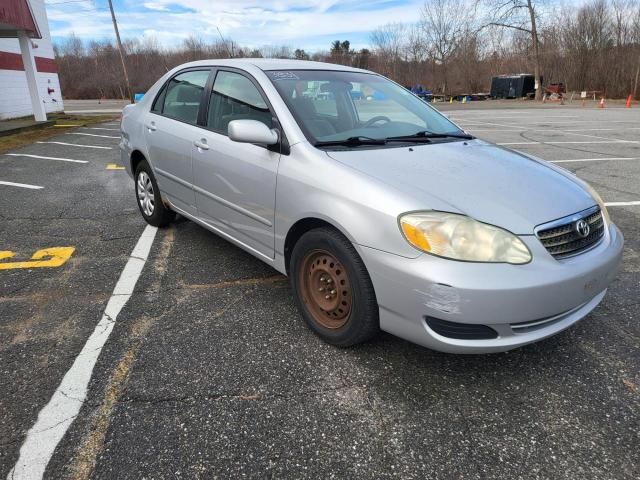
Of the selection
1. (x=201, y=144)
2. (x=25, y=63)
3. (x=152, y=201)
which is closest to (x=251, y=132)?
(x=201, y=144)

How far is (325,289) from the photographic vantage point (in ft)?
8.86

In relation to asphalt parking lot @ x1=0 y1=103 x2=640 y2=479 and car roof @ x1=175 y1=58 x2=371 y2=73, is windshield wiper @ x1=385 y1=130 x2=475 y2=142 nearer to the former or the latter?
car roof @ x1=175 y1=58 x2=371 y2=73

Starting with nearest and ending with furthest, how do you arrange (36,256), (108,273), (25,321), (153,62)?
1. (25,321)
2. (108,273)
3. (36,256)
4. (153,62)

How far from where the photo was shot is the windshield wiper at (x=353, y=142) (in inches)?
111

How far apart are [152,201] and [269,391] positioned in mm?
2987

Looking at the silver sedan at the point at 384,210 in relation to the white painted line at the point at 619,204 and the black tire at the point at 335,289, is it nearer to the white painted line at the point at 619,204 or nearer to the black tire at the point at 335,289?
the black tire at the point at 335,289

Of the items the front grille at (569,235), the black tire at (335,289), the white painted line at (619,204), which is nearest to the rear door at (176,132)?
the black tire at (335,289)

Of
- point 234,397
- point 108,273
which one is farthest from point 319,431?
point 108,273

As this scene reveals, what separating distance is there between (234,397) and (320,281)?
Result: 805 mm

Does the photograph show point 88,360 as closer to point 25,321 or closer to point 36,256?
point 25,321

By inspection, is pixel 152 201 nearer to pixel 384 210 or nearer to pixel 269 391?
pixel 269 391

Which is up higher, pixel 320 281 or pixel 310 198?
pixel 310 198

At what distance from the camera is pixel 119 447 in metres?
2.00

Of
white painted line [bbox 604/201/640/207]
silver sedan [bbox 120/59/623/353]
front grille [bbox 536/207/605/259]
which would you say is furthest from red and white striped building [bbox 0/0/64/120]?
front grille [bbox 536/207/605/259]
